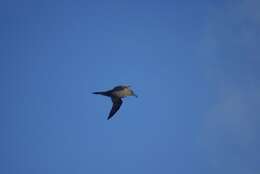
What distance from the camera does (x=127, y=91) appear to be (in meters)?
38.6

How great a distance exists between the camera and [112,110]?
1591 inches

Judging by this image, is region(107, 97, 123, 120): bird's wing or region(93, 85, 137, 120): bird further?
region(107, 97, 123, 120): bird's wing

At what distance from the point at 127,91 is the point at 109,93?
1.29 metres

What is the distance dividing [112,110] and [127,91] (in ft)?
8.35

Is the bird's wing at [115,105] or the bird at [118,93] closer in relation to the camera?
the bird at [118,93]

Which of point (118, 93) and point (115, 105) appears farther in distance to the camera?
point (115, 105)

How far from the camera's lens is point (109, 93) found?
38688 millimetres

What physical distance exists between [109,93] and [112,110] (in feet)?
7.06
